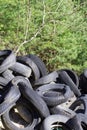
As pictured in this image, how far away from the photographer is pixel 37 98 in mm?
6012

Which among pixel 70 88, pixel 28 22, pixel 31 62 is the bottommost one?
pixel 70 88

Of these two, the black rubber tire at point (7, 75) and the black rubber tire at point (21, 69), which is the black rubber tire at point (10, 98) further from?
the black rubber tire at point (21, 69)

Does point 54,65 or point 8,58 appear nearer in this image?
point 8,58

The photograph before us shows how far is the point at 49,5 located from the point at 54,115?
11.0 ft

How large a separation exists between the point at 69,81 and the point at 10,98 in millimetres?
1711

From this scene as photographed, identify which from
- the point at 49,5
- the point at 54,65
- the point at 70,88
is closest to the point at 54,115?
the point at 70,88

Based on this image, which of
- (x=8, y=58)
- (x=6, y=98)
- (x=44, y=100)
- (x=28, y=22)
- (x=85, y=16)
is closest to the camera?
(x=6, y=98)

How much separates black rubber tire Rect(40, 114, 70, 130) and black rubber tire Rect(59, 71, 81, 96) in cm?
123

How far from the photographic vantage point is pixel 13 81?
6441 millimetres

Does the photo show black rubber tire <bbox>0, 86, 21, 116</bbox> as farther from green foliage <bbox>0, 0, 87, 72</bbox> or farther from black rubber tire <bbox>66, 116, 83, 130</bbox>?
green foliage <bbox>0, 0, 87, 72</bbox>

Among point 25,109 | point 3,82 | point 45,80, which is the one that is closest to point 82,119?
point 25,109

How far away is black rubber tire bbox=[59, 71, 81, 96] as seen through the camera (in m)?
7.23

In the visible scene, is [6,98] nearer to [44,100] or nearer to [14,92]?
[14,92]

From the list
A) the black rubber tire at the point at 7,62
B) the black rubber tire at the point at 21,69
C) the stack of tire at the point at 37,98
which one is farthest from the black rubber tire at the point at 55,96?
the black rubber tire at the point at 7,62
